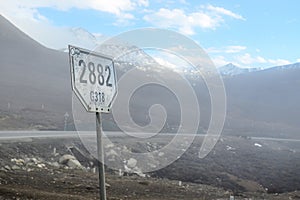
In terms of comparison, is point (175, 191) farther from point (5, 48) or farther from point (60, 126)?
point (5, 48)

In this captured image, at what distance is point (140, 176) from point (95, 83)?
1773cm

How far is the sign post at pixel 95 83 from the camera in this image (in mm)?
4461

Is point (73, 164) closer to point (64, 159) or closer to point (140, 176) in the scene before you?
point (64, 159)

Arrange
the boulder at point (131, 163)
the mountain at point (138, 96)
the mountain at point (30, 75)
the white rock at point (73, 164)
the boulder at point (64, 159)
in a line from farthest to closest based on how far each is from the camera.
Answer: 1. the mountain at point (138, 96)
2. the mountain at point (30, 75)
3. the boulder at point (131, 163)
4. the boulder at point (64, 159)
5. the white rock at point (73, 164)

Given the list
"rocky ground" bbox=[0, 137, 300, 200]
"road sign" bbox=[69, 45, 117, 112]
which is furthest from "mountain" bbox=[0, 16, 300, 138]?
"road sign" bbox=[69, 45, 117, 112]

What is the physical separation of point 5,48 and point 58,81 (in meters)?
29.4

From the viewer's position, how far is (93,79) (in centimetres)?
466

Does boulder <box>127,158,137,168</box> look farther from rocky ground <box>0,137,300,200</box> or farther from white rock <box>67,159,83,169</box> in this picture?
white rock <box>67,159,83,169</box>

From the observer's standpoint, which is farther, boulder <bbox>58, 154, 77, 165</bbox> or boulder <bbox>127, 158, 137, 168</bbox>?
boulder <bbox>127, 158, 137, 168</bbox>

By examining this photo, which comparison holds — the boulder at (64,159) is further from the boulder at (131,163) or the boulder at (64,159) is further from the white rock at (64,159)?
the boulder at (131,163)

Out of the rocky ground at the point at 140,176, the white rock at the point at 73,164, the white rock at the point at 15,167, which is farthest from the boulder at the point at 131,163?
the white rock at the point at 15,167

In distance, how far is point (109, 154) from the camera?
25219mm

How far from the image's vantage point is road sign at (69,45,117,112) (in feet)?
14.6

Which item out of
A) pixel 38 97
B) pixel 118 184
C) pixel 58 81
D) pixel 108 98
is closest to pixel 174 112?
pixel 38 97
